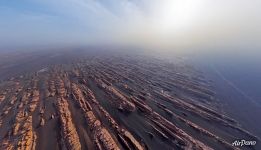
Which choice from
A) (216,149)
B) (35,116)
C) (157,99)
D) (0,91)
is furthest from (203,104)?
(0,91)

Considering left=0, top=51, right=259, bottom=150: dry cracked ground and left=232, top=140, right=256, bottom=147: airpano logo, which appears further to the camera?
left=232, top=140, right=256, bottom=147: airpano logo

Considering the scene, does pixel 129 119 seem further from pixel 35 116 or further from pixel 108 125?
pixel 35 116

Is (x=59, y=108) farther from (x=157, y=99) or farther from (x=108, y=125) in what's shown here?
(x=157, y=99)

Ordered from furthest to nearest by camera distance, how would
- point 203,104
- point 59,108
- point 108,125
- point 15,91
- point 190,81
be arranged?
point 190,81 < point 15,91 < point 203,104 < point 59,108 < point 108,125

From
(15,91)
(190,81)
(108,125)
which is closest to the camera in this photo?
(108,125)

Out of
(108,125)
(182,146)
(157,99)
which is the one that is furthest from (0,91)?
(182,146)

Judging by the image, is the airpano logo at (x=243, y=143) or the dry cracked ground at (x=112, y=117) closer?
the dry cracked ground at (x=112, y=117)

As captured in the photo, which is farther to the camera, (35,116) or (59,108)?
(59,108)
